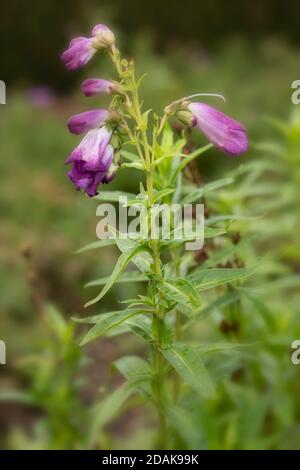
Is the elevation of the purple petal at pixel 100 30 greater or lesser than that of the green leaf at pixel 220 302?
greater

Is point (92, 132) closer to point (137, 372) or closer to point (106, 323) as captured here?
point (106, 323)

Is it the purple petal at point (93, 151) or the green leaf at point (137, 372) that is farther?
the green leaf at point (137, 372)

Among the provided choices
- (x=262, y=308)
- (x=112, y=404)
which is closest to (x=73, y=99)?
(x=262, y=308)

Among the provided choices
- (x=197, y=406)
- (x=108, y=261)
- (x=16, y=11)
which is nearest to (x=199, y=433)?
(x=197, y=406)

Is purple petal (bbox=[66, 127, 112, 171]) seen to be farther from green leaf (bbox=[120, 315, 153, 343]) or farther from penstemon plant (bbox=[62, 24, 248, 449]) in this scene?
green leaf (bbox=[120, 315, 153, 343])

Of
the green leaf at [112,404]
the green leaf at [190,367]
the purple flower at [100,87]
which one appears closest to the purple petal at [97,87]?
the purple flower at [100,87]

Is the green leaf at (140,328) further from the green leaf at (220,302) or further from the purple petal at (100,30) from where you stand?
the purple petal at (100,30)

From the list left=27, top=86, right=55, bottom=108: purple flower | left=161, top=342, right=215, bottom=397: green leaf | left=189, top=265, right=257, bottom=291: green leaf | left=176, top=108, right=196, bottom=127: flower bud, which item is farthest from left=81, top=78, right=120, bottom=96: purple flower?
left=27, top=86, right=55, bottom=108: purple flower

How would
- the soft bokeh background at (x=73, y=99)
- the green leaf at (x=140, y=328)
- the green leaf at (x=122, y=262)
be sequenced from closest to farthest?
the green leaf at (x=122, y=262) < the green leaf at (x=140, y=328) < the soft bokeh background at (x=73, y=99)
